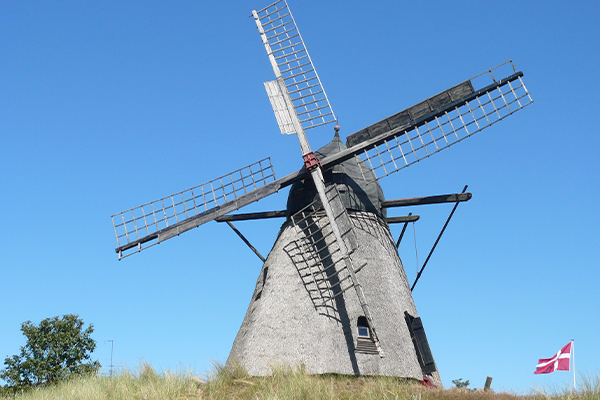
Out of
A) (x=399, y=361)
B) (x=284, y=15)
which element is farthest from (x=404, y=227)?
(x=284, y=15)

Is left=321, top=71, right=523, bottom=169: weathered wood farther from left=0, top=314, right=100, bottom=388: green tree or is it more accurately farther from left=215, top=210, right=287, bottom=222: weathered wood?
left=0, top=314, right=100, bottom=388: green tree

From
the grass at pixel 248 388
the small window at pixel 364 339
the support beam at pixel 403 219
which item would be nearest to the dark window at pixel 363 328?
the small window at pixel 364 339

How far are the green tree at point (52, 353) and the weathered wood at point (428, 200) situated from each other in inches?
466

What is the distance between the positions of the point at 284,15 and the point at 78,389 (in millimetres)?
12965

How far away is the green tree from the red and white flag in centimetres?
1458

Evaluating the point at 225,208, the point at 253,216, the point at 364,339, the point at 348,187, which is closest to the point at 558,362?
the point at 364,339

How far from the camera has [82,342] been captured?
943 inches

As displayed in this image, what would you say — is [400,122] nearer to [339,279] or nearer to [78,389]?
[339,279]

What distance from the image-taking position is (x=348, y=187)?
61.5 feet

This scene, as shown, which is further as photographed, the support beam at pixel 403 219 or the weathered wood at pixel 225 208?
the support beam at pixel 403 219

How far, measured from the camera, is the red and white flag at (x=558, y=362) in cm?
1708

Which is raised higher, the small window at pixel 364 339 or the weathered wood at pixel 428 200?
the weathered wood at pixel 428 200

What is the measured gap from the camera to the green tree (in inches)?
905

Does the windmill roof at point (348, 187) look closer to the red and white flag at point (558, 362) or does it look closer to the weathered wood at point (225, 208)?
the weathered wood at point (225, 208)
